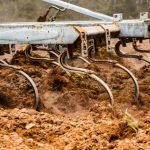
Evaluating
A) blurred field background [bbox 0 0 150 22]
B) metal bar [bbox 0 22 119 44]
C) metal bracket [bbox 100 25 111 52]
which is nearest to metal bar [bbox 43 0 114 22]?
metal bracket [bbox 100 25 111 52]

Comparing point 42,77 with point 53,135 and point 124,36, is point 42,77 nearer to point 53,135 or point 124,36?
point 124,36

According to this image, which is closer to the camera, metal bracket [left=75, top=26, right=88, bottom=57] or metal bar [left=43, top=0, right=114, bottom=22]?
metal bracket [left=75, top=26, right=88, bottom=57]

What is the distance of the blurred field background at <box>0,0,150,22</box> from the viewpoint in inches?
866

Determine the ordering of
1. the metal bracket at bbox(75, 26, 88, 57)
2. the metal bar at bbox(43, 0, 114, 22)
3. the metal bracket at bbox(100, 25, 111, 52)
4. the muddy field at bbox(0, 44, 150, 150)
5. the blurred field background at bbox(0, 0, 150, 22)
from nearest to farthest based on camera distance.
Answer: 1. the muddy field at bbox(0, 44, 150, 150)
2. the metal bracket at bbox(75, 26, 88, 57)
3. the metal bracket at bbox(100, 25, 111, 52)
4. the metal bar at bbox(43, 0, 114, 22)
5. the blurred field background at bbox(0, 0, 150, 22)

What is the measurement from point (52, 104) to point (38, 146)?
13.1 ft

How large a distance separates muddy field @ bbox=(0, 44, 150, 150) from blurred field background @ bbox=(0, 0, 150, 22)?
1044cm

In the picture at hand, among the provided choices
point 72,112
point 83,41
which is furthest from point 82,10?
point 83,41

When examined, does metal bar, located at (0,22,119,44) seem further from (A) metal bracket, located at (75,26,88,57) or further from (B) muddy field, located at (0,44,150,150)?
(B) muddy field, located at (0,44,150,150)

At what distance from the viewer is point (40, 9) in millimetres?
23047

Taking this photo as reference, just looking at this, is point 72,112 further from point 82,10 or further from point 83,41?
point 82,10

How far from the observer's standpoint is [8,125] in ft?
15.9

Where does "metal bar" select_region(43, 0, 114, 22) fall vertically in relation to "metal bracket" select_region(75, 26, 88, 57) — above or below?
above

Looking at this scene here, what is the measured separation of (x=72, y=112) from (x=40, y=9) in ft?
50.6

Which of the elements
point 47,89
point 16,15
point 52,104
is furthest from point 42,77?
point 16,15
